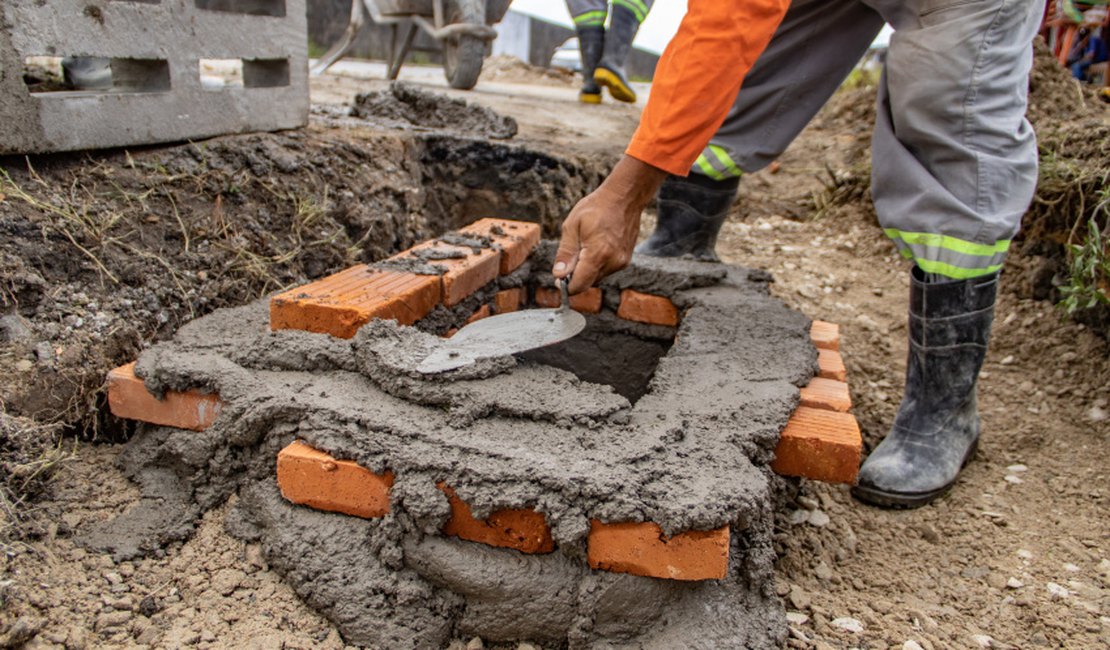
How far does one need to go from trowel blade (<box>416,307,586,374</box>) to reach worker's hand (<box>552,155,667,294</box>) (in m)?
0.10

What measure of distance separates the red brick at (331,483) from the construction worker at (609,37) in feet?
17.1

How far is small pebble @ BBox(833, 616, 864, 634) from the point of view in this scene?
5.11 ft

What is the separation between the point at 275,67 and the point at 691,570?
218 cm

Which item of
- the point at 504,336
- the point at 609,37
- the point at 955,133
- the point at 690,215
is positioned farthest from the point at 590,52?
the point at 504,336

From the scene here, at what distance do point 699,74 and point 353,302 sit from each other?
87cm

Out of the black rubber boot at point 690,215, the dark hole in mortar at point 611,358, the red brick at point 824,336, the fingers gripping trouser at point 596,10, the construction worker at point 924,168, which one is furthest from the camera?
the fingers gripping trouser at point 596,10

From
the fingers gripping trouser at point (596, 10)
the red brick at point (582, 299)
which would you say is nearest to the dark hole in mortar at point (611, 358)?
the red brick at point (582, 299)

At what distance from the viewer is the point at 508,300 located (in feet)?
7.99

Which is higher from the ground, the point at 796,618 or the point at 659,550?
the point at 659,550

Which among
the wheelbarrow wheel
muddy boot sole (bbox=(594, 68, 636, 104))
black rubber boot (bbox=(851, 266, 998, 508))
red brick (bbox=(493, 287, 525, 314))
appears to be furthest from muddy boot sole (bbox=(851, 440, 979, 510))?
the wheelbarrow wheel

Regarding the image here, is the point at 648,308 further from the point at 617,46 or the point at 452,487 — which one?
the point at 617,46

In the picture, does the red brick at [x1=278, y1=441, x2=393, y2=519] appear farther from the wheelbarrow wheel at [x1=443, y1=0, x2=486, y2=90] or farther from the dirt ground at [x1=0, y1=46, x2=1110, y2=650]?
the wheelbarrow wheel at [x1=443, y1=0, x2=486, y2=90]

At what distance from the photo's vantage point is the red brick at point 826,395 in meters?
1.73

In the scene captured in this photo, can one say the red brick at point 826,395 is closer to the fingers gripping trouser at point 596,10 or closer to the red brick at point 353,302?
the red brick at point 353,302
